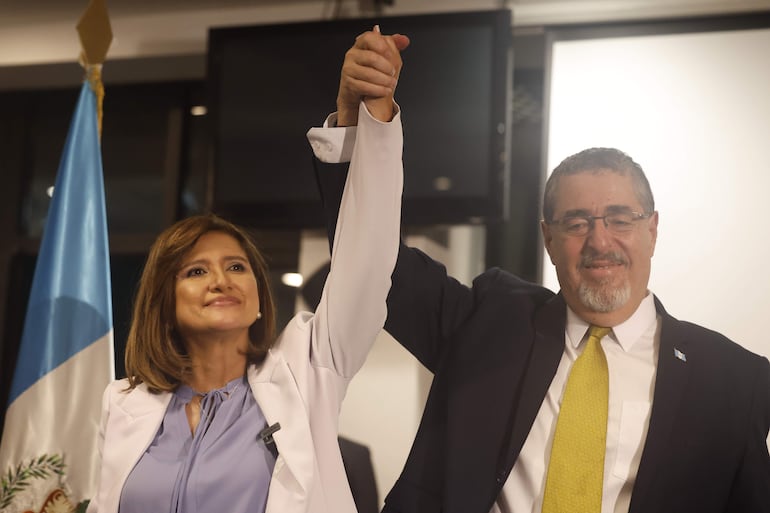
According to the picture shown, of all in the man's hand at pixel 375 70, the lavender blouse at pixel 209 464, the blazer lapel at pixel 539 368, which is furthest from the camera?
the blazer lapel at pixel 539 368

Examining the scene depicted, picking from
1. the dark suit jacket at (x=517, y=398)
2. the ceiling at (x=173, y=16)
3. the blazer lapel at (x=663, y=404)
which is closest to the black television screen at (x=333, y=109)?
the ceiling at (x=173, y=16)

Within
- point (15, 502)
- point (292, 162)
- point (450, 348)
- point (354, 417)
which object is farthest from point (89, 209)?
point (450, 348)

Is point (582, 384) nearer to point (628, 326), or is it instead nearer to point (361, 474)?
point (628, 326)

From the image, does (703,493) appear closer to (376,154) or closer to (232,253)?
(376,154)

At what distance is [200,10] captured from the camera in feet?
11.2

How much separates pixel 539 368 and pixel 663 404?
0.27 m

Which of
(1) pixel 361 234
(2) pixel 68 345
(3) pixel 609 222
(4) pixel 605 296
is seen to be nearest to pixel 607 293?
(4) pixel 605 296

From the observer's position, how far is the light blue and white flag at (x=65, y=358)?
2447mm

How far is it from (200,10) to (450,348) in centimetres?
210

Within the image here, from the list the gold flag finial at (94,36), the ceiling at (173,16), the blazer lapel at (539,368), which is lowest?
the blazer lapel at (539,368)

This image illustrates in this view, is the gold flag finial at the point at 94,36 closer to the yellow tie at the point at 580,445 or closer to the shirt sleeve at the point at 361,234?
the shirt sleeve at the point at 361,234

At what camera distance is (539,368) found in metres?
1.83

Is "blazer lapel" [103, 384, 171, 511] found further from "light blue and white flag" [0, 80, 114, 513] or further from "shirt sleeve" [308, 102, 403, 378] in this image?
"light blue and white flag" [0, 80, 114, 513]

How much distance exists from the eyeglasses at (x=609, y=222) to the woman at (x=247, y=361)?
1.55 feet
